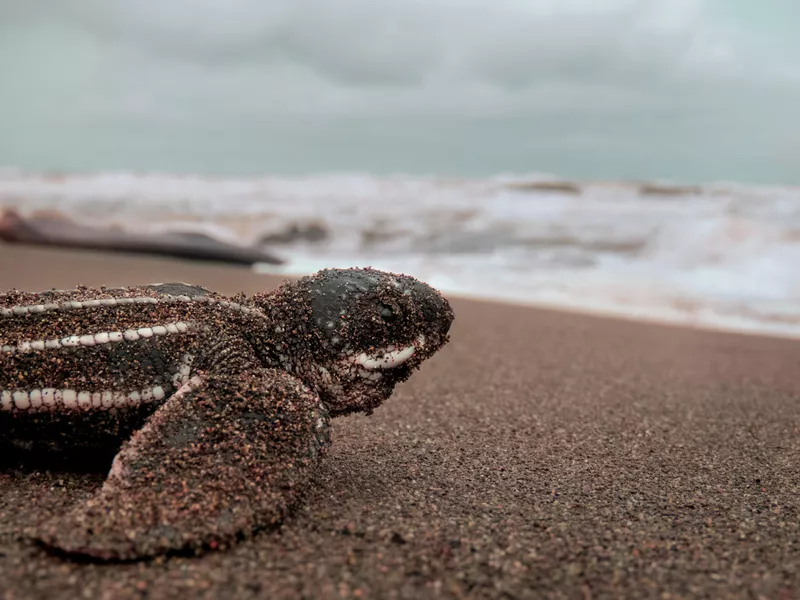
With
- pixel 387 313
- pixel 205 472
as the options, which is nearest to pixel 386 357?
pixel 387 313

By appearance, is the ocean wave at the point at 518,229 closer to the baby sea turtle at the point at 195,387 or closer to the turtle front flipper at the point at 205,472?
the baby sea turtle at the point at 195,387

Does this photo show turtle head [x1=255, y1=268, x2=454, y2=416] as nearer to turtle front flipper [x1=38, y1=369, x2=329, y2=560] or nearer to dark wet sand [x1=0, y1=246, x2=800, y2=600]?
turtle front flipper [x1=38, y1=369, x2=329, y2=560]

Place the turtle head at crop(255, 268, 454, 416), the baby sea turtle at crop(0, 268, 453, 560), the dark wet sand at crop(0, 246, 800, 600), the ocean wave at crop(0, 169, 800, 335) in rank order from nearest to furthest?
the dark wet sand at crop(0, 246, 800, 600), the baby sea turtle at crop(0, 268, 453, 560), the turtle head at crop(255, 268, 454, 416), the ocean wave at crop(0, 169, 800, 335)

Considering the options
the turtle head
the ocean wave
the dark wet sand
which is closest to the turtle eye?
the turtle head

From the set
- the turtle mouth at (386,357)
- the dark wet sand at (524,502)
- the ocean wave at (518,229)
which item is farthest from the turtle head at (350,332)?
the ocean wave at (518,229)

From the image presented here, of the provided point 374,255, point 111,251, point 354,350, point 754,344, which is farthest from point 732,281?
point 111,251

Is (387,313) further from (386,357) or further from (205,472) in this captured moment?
(205,472)

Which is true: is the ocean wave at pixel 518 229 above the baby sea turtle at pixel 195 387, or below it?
above
